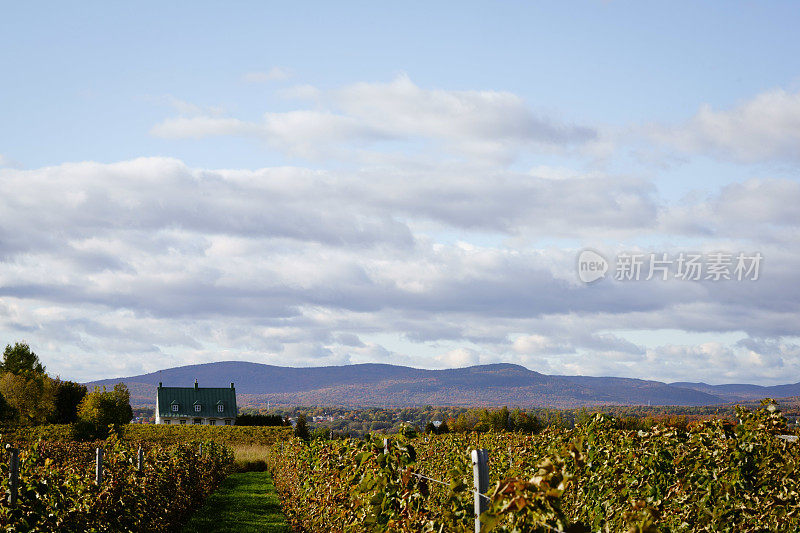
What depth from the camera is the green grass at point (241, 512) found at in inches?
656

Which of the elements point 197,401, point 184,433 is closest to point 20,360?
point 197,401

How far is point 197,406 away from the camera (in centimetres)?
8969

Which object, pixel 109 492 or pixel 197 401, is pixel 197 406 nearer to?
pixel 197 401

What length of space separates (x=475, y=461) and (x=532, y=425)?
218ft

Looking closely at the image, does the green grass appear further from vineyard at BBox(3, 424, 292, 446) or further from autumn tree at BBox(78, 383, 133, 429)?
autumn tree at BBox(78, 383, 133, 429)

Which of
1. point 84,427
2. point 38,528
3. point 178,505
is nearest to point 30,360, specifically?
point 84,427

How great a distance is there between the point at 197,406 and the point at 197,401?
2.25 feet

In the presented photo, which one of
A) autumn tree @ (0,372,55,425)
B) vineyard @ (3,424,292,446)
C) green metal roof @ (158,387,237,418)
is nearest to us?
vineyard @ (3,424,292,446)

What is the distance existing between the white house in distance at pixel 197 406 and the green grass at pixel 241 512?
63045mm

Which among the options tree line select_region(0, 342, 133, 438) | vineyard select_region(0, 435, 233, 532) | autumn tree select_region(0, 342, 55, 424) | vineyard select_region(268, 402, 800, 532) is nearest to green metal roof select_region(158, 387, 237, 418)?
tree line select_region(0, 342, 133, 438)

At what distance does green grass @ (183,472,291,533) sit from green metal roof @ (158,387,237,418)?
207ft

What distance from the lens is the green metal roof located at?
293ft

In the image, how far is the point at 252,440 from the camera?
4881 cm

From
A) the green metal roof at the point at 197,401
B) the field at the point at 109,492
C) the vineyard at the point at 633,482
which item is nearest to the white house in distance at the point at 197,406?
the green metal roof at the point at 197,401
